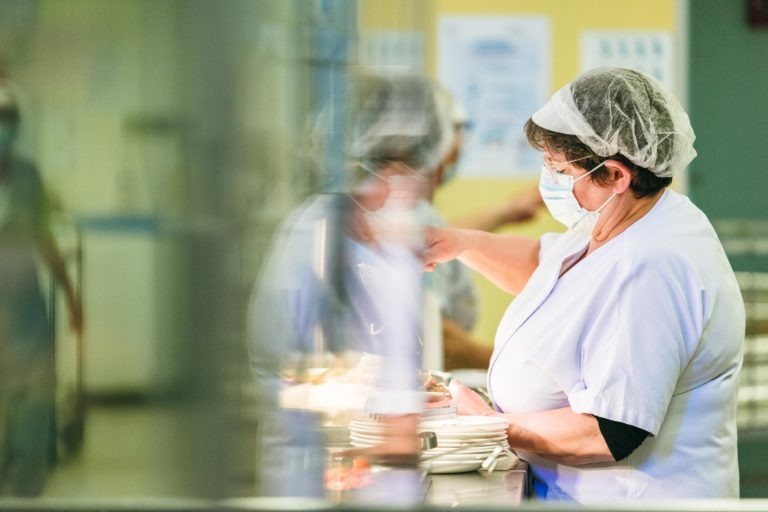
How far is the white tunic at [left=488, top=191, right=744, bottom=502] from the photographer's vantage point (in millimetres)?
2309

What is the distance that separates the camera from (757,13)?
5211mm

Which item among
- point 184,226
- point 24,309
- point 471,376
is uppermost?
point 184,226

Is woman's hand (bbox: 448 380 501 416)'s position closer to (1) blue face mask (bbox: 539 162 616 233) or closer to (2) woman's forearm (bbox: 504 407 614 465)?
(2) woman's forearm (bbox: 504 407 614 465)

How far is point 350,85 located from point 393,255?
0.25m

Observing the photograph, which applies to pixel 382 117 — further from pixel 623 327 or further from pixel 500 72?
pixel 500 72

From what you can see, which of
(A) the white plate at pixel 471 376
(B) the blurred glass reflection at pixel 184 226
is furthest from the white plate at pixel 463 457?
(B) the blurred glass reflection at pixel 184 226

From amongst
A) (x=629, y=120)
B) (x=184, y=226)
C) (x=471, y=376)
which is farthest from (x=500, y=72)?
(x=184, y=226)

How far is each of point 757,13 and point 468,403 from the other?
329cm

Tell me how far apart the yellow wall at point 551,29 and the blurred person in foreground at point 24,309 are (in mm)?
3614

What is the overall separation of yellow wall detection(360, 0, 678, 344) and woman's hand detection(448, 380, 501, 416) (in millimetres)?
2193

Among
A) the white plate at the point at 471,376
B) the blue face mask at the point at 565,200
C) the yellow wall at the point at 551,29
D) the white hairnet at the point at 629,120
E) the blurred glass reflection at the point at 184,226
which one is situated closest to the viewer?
the blurred glass reflection at the point at 184,226

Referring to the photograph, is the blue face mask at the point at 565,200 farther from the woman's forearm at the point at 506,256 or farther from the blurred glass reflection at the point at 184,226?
the blurred glass reflection at the point at 184,226

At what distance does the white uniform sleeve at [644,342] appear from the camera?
2.29 m

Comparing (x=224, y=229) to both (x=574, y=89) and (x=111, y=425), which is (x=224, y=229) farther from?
(x=574, y=89)
